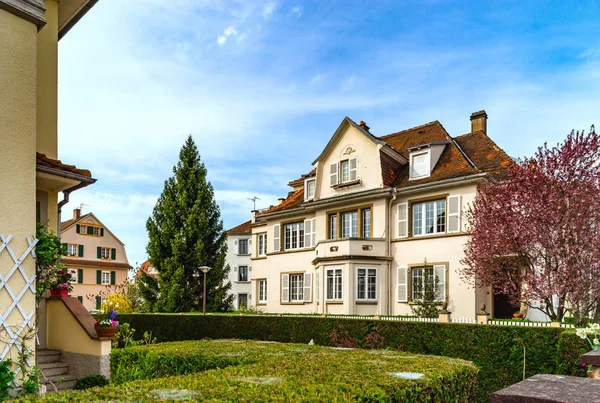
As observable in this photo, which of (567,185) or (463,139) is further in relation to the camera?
(463,139)

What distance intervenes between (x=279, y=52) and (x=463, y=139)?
54.6 ft

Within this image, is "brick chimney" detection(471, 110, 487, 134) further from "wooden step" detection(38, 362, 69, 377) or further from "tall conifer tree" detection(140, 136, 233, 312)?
"wooden step" detection(38, 362, 69, 377)

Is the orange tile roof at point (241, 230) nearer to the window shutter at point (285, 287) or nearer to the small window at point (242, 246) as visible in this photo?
the small window at point (242, 246)

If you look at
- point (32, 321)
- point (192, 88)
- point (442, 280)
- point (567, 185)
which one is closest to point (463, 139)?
point (442, 280)

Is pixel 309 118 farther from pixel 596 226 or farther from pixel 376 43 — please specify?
pixel 596 226

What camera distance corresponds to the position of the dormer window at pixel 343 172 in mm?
25688

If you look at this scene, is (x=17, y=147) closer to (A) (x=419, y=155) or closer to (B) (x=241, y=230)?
(A) (x=419, y=155)

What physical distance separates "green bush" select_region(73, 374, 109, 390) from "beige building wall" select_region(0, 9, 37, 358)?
2.52m

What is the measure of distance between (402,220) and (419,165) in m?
2.74

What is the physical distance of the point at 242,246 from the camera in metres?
48.2

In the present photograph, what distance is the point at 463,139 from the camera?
83.0ft

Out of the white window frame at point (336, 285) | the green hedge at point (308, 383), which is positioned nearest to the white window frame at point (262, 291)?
the white window frame at point (336, 285)

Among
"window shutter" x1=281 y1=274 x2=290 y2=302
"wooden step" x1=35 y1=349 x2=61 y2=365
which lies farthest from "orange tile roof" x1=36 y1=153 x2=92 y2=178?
"window shutter" x1=281 y1=274 x2=290 y2=302

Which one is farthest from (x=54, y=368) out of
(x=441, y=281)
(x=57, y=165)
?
(x=441, y=281)
